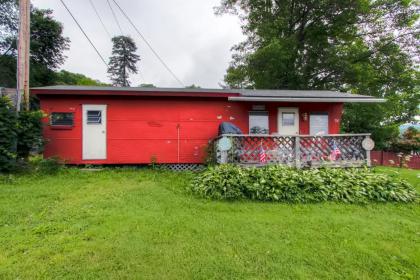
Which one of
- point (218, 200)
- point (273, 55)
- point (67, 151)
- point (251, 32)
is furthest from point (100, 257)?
point (251, 32)

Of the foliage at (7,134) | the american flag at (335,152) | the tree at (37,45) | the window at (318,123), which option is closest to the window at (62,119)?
the foliage at (7,134)

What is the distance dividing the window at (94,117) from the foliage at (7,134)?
1.80 m

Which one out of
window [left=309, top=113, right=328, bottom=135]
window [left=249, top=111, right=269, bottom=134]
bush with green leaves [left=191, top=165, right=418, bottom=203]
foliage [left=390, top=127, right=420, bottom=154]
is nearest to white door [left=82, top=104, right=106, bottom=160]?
bush with green leaves [left=191, top=165, right=418, bottom=203]

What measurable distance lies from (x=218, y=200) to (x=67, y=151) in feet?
17.6

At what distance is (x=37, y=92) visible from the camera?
699 cm

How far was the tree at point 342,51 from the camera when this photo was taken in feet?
49.1

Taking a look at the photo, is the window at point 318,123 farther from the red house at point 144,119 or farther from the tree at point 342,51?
the tree at point 342,51

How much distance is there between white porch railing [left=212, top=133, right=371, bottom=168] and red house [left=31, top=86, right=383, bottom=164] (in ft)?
5.16

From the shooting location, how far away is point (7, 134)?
592 centimetres

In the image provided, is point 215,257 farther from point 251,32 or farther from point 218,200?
point 251,32

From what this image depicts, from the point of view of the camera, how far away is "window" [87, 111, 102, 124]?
7438mm

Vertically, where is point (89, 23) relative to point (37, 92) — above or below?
above

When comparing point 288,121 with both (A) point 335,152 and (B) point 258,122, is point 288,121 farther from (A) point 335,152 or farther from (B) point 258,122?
(A) point 335,152

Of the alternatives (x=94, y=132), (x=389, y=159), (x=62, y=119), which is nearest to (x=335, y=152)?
(x=94, y=132)
